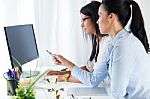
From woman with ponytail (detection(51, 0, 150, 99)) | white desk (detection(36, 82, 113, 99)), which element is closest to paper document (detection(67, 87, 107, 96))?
white desk (detection(36, 82, 113, 99))

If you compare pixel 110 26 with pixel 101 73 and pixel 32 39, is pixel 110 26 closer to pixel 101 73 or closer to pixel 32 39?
pixel 101 73

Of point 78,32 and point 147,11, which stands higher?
point 147,11

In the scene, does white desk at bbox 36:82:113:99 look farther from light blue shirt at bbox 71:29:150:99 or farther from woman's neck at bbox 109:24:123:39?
woman's neck at bbox 109:24:123:39

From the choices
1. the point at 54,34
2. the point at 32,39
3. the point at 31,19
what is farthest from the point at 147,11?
the point at 32,39

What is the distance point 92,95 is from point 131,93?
216mm

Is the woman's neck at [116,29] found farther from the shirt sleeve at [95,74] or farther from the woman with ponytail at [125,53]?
the shirt sleeve at [95,74]

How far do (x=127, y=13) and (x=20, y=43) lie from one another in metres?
0.78

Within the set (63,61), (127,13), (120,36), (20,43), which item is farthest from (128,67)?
(20,43)

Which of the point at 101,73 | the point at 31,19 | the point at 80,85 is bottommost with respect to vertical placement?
the point at 80,85

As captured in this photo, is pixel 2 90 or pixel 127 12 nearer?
pixel 127 12

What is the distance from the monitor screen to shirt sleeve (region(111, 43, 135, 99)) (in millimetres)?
648

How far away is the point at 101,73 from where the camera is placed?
1664 mm

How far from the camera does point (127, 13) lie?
152 centimetres

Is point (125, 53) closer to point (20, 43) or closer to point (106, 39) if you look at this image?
point (106, 39)
